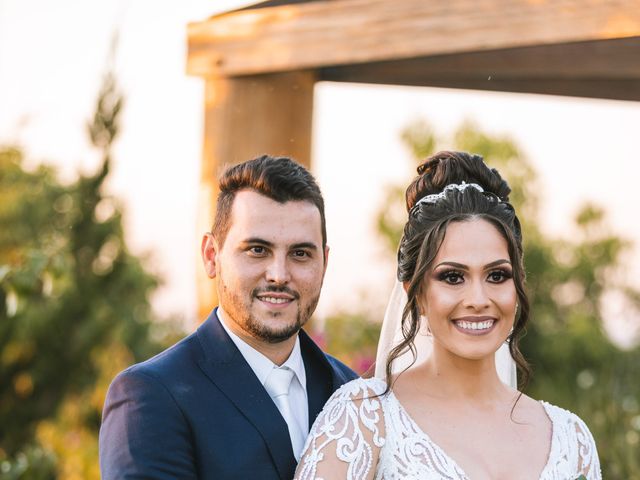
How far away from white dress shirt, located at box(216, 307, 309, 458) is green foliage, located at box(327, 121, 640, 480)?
1630cm

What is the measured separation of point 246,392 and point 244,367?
0.09 m

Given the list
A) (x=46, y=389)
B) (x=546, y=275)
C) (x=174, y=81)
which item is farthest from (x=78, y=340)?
(x=546, y=275)

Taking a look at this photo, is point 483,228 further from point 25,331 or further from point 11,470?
point 25,331

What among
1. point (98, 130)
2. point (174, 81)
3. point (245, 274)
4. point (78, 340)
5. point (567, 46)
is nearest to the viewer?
point (245, 274)

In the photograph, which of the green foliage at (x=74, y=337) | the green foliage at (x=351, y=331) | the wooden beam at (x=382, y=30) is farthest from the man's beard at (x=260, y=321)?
the green foliage at (x=351, y=331)

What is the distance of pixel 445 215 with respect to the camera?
3.22 m

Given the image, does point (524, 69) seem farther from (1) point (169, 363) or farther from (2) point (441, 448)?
(1) point (169, 363)

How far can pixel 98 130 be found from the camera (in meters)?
7.69

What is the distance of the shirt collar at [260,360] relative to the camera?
10.3 feet

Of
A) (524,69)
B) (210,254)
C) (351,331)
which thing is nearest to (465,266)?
(210,254)

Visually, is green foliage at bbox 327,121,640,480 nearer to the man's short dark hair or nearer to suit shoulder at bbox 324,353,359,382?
suit shoulder at bbox 324,353,359,382

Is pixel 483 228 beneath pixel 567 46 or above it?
beneath

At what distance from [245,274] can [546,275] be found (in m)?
19.1

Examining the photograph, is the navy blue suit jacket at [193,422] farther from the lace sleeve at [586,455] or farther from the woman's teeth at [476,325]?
the lace sleeve at [586,455]
